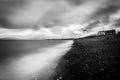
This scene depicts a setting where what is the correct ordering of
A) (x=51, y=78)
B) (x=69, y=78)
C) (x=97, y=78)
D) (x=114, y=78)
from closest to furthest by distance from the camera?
(x=114, y=78), (x=97, y=78), (x=69, y=78), (x=51, y=78)

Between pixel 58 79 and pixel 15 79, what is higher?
pixel 58 79

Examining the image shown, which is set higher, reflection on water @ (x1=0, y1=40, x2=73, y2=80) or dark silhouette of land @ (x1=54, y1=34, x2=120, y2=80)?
dark silhouette of land @ (x1=54, y1=34, x2=120, y2=80)

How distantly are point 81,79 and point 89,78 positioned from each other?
0.57 meters

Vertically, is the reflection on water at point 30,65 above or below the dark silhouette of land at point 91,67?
below

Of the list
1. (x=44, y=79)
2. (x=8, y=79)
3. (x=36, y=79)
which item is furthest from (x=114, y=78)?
(x=8, y=79)

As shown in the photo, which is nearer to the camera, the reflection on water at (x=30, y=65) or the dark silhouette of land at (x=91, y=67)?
the dark silhouette of land at (x=91, y=67)

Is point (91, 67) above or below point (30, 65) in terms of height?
above

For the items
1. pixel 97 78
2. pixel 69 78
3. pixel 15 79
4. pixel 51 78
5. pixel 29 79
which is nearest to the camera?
pixel 97 78

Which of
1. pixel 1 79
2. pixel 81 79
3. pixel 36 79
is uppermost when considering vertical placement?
pixel 81 79

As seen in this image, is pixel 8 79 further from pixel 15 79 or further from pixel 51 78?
pixel 51 78

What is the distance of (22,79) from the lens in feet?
24.3

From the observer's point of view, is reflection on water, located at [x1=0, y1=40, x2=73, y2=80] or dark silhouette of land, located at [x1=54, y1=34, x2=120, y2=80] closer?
dark silhouette of land, located at [x1=54, y1=34, x2=120, y2=80]

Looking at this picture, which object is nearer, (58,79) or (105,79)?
(105,79)

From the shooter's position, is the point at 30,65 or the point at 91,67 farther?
the point at 30,65
